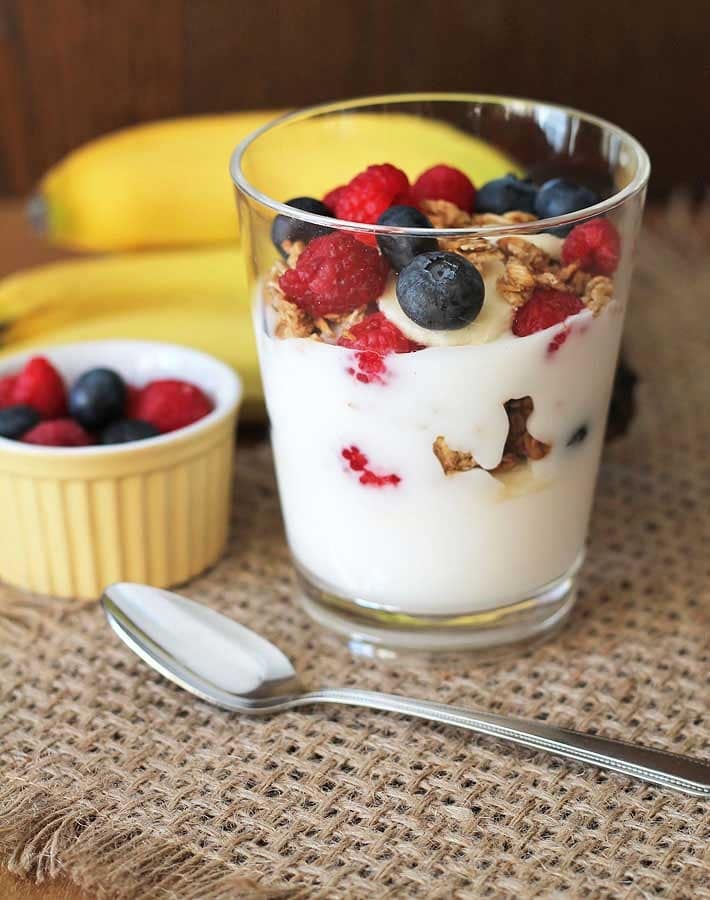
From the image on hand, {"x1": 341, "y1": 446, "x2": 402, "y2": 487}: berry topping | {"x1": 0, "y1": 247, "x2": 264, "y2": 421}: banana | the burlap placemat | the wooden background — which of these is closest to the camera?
the burlap placemat

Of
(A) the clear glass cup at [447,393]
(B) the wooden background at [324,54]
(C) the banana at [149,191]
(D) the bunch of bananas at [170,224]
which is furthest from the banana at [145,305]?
(B) the wooden background at [324,54]

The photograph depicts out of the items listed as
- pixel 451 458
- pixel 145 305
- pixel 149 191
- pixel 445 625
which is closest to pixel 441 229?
pixel 451 458

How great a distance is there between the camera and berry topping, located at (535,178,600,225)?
802 mm

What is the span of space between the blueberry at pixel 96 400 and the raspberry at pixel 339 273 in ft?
0.91

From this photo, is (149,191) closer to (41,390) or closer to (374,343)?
(41,390)

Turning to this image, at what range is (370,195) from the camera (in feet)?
2.55

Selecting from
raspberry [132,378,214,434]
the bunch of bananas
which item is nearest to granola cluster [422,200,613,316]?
the bunch of bananas

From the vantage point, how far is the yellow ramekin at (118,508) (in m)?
0.88

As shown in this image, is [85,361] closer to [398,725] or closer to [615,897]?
[398,725]

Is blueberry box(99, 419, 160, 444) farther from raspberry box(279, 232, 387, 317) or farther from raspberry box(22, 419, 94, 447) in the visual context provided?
raspberry box(279, 232, 387, 317)

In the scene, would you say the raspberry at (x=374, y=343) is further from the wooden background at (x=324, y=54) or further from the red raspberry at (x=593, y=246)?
the wooden background at (x=324, y=54)

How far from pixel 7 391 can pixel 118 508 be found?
15 cm

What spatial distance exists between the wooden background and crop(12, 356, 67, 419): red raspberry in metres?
0.76

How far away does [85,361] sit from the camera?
1.01 meters
